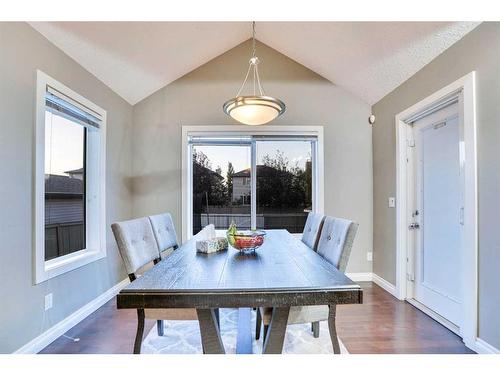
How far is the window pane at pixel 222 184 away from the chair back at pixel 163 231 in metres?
1.23

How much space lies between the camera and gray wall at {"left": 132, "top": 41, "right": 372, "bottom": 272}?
3.63m

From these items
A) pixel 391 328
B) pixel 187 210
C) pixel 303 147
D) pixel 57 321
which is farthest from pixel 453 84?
pixel 57 321

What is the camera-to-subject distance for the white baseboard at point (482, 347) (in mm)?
1827

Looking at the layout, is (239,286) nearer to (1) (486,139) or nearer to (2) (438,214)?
(1) (486,139)

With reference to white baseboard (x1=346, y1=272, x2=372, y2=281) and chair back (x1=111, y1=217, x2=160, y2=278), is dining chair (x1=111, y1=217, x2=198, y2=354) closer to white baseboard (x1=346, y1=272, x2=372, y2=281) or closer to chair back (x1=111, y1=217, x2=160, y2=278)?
chair back (x1=111, y1=217, x2=160, y2=278)

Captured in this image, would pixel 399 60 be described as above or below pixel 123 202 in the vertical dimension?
above

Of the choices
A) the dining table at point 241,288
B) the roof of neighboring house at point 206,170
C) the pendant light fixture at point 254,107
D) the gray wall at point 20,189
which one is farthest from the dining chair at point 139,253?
the roof of neighboring house at point 206,170

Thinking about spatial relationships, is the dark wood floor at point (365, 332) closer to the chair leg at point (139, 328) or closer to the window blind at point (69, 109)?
the chair leg at point (139, 328)

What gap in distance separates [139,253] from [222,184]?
2.04 m

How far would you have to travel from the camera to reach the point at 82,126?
2.81 meters

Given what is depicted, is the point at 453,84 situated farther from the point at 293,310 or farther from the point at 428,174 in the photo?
the point at 293,310

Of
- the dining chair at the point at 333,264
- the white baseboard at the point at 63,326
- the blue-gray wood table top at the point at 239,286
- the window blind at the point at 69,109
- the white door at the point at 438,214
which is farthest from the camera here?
the white door at the point at 438,214

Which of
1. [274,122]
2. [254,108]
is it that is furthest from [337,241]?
[274,122]

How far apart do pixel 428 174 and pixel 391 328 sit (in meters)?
1.50
